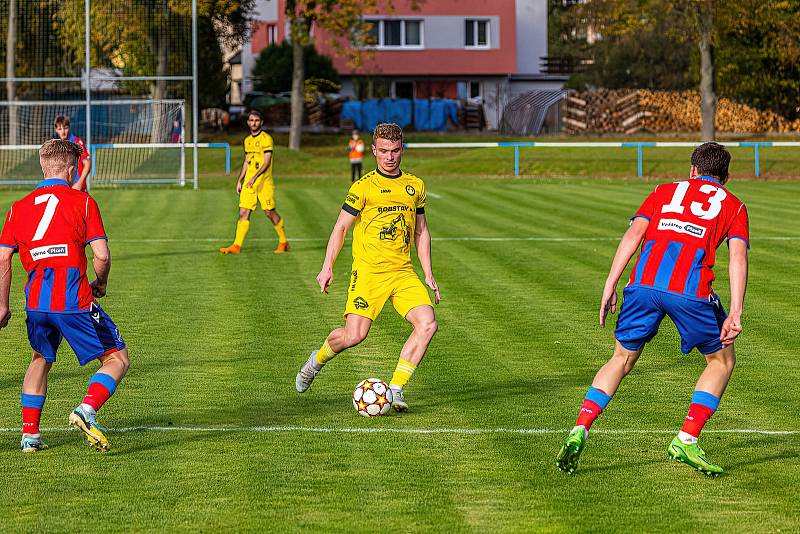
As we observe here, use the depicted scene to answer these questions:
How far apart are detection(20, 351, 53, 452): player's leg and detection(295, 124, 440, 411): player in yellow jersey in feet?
6.16

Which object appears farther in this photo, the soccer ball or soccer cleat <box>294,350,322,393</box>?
soccer cleat <box>294,350,322,393</box>

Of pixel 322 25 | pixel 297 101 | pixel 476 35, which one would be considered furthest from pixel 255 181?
pixel 476 35

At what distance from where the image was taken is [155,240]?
70.1ft

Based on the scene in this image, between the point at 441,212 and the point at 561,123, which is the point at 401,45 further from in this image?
the point at 441,212

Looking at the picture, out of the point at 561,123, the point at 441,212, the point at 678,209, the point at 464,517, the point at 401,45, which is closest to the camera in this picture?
the point at 464,517

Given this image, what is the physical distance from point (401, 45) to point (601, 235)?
174 feet

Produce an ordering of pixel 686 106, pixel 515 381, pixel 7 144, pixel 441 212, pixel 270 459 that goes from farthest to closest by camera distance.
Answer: pixel 686 106
pixel 7 144
pixel 441 212
pixel 515 381
pixel 270 459

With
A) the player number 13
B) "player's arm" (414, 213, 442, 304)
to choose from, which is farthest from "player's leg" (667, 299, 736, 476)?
"player's arm" (414, 213, 442, 304)

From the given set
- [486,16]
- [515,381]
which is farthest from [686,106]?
[515,381]

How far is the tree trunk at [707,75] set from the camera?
4506 cm

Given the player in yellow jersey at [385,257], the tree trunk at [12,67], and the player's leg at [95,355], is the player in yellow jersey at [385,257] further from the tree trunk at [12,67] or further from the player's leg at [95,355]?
the tree trunk at [12,67]

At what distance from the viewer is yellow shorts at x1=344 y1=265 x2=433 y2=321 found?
334 inches

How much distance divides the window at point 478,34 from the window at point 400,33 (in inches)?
105

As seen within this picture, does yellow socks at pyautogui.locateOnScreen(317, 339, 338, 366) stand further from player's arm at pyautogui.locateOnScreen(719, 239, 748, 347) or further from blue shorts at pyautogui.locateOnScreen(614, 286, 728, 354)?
player's arm at pyautogui.locateOnScreen(719, 239, 748, 347)
